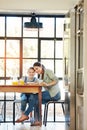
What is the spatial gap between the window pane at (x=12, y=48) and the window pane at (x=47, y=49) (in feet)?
1.79

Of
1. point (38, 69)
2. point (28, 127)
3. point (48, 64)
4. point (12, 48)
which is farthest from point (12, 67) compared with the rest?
point (28, 127)

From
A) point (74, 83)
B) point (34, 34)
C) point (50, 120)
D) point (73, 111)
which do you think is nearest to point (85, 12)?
point (74, 83)

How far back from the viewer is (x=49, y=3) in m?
6.16

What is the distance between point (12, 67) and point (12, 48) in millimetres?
413

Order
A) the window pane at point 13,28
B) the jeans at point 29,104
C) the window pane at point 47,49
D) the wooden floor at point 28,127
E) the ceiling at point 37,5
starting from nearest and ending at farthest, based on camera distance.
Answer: the ceiling at point 37,5
the wooden floor at point 28,127
the jeans at point 29,104
the window pane at point 13,28
the window pane at point 47,49

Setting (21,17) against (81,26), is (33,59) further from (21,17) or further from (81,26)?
(81,26)

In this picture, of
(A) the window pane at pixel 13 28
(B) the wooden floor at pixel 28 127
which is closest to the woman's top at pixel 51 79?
(B) the wooden floor at pixel 28 127

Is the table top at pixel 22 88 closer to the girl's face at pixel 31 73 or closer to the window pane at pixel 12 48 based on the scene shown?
the girl's face at pixel 31 73

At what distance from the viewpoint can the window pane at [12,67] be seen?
7.24m

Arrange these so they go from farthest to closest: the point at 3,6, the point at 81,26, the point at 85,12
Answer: the point at 3,6
the point at 81,26
the point at 85,12

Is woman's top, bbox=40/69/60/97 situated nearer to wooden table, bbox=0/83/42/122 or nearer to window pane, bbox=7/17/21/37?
wooden table, bbox=0/83/42/122

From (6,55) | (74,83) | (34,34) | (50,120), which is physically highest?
(34,34)

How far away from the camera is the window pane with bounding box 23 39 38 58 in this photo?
7.26 metres

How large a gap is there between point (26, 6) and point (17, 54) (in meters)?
1.44
